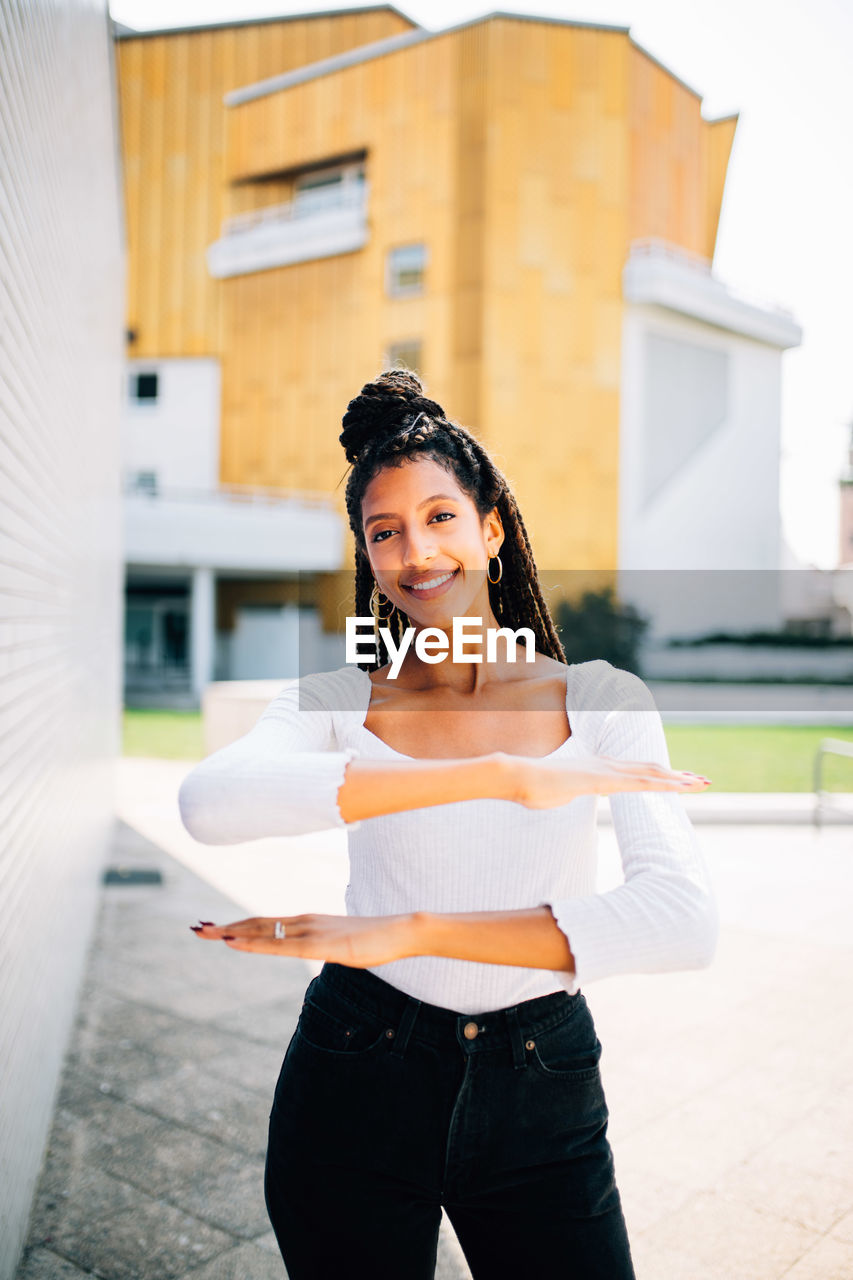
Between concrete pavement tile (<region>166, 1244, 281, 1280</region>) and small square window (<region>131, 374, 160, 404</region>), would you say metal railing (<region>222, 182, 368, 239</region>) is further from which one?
concrete pavement tile (<region>166, 1244, 281, 1280</region>)

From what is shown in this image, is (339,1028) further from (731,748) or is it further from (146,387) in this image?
(146,387)

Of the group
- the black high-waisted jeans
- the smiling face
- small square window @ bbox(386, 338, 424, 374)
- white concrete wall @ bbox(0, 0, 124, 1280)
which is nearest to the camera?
the black high-waisted jeans

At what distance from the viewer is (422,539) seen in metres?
1.77

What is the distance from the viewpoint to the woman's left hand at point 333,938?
1.47m

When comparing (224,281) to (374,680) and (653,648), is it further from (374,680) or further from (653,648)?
(374,680)

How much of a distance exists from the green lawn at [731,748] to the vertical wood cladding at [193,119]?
1787 cm

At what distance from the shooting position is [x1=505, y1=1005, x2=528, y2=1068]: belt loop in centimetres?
169

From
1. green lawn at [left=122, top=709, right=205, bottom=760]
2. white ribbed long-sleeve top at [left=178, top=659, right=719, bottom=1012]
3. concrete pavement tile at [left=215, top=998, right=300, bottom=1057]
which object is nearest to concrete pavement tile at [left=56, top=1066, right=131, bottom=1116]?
concrete pavement tile at [left=215, top=998, right=300, bottom=1057]

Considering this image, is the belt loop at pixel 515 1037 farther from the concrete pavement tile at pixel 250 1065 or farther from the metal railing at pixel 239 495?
the metal railing at pixel 239 495

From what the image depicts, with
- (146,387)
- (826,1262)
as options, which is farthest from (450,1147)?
(146,387)

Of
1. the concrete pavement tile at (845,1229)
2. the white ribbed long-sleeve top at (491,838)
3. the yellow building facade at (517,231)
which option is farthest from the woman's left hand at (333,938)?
the yellow building facade at (517,231)

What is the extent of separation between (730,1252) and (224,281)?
118 ft

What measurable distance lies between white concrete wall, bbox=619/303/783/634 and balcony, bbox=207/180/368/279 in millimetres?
8850

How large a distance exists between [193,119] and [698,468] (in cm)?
2067
